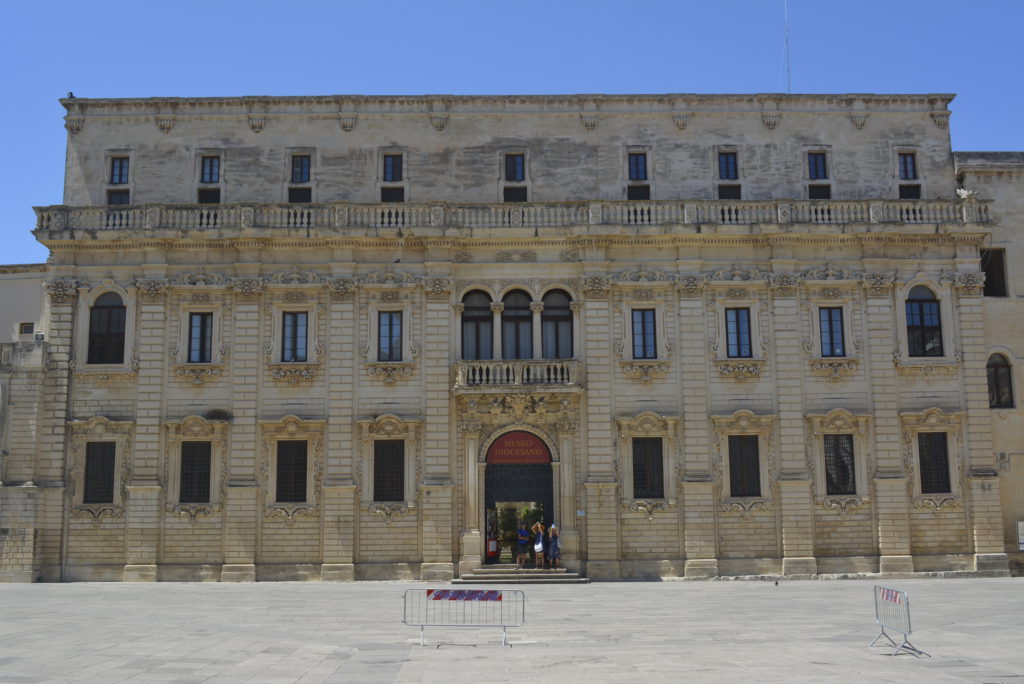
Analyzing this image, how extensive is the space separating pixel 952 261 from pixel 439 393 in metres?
19.0

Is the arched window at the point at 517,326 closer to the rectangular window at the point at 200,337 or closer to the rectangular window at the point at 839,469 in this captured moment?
the rectangular window at the point at 200,337

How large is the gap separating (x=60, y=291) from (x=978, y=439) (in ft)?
107

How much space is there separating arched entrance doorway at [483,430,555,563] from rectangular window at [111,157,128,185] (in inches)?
678

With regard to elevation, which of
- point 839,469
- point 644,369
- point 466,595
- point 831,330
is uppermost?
point 831,330

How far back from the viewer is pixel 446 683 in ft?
48.8

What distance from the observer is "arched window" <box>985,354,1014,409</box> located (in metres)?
36.4

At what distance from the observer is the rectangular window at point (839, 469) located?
34.5 meters

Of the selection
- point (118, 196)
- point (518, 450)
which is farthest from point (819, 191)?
point (118, 196)

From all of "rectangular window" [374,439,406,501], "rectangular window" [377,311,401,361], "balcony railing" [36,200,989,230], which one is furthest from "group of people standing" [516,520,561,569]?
"balcony railing" [36,200,989,230]

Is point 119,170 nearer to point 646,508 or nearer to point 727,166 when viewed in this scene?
point 727,166

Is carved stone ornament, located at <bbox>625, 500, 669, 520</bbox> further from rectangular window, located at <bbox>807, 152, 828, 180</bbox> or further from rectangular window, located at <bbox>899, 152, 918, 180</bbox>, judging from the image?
rectangular window, located at <bbox>899, 152, 918, 180</bbox>

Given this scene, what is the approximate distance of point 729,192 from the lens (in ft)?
122

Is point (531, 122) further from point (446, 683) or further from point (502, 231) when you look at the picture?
point (446, 683)

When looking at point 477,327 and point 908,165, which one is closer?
point 477,327
